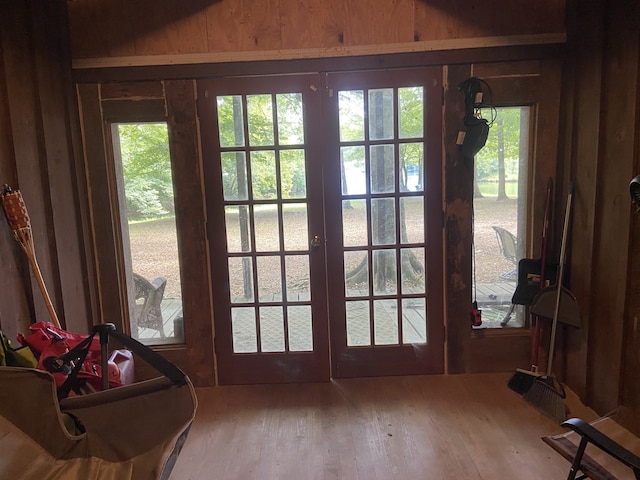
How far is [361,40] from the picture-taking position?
2701mm

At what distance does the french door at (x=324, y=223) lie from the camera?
2.75m

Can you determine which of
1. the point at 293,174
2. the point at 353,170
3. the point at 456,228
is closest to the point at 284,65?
the point at 293,174

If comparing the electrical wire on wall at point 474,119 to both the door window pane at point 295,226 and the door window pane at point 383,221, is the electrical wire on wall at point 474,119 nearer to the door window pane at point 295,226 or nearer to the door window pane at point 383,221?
the door window pane at point 383,221

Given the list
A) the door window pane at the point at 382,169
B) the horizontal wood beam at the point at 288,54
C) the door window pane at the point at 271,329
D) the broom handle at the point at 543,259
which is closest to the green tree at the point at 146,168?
the horizontal wood beam at the point at 288,54

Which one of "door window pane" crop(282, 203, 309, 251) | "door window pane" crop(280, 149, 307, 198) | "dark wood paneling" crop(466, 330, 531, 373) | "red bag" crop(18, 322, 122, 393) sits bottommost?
"dark wood paneling" crop(466, 330, 531, 373)

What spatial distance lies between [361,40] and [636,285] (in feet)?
6.65

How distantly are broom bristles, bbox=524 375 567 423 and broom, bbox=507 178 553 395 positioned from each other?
2.7 inches

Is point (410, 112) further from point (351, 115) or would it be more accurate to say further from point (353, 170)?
point (353, 170)

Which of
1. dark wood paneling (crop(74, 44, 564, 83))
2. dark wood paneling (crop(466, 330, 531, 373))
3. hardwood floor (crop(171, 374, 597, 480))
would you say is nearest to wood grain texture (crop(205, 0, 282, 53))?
dark wood paneling (crop(74, 44, 564, 83))

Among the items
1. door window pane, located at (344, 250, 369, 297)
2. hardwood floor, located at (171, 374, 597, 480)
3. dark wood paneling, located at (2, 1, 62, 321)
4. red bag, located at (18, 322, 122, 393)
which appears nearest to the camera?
red bag, located at (18, 322, 122, 393)

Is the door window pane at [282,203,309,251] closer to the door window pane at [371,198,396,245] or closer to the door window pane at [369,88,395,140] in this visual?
the door window pane at [371,198,396,245]

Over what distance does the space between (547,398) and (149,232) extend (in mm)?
2684

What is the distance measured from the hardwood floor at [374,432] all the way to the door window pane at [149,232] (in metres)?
0.59

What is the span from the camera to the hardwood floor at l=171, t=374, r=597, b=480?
2.10 m
